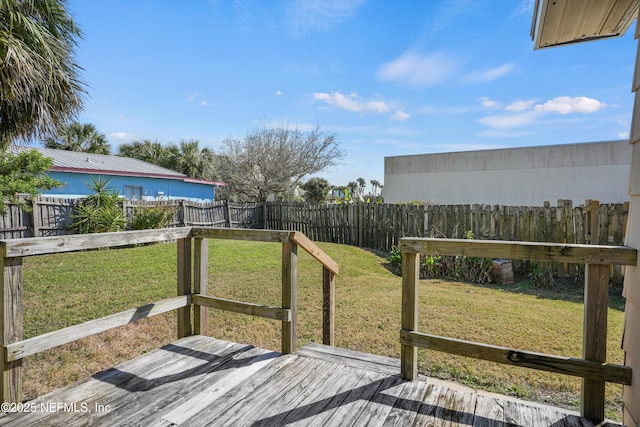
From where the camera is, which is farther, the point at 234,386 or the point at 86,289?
the point at 86,289

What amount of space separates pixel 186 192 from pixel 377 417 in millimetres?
17708

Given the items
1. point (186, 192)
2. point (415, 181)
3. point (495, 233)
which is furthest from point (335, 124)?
point (495, 233)

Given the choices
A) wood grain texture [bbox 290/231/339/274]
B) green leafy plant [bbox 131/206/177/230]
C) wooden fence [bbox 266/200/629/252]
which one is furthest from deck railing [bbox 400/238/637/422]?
green leafy plant [bbox 131/206/177/230]

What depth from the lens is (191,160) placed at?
2341 cm

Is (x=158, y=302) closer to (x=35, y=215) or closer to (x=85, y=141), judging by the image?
(x=35, y=215)

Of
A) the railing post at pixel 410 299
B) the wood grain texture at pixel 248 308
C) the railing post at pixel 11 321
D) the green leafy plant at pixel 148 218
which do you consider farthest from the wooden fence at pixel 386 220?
the railing post at pixel 11 321

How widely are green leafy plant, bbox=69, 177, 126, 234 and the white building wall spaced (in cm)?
1172

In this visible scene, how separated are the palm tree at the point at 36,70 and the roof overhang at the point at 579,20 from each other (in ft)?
23.2

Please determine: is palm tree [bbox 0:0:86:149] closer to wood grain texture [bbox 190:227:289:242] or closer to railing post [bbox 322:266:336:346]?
wood grain texture [bbox 190:227:289:242]

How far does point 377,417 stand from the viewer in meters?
1.93

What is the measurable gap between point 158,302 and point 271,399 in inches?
50.9

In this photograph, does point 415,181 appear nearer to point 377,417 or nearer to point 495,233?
point 495,233

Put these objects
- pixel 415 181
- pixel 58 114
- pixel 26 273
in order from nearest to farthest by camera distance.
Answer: pixel 26 273 < pixel 58 114 < pixel 415 181

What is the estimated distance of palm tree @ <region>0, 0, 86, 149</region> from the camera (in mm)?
5500
